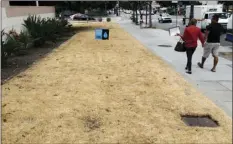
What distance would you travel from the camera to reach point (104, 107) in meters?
6.32

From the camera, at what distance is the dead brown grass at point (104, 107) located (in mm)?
5035

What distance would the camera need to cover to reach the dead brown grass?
198 inches

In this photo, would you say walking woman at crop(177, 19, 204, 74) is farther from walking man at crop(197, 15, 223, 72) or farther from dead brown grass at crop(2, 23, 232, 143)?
dead brown grass at crop(2, 23, 232, 143)

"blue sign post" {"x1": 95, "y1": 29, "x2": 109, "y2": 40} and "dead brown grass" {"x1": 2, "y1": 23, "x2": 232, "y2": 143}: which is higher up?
"blue sign post" {"x1": 95, "y1": 29, "x2": 109, "y2": 40}

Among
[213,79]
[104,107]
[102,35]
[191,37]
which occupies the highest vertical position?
[191,37]

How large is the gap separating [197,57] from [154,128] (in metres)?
6.66

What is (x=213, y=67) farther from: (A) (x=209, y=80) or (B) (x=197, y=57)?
(B) (x=197, y=57)

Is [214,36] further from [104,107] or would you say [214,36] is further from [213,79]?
[104,107]

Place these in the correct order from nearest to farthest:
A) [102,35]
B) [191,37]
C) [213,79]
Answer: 1. [213,79]
2. [191,37]
3. [102,35]

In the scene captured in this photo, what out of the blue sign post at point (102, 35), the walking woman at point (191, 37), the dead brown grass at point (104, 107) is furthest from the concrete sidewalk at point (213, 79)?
the blue sign post at point (102, 35)

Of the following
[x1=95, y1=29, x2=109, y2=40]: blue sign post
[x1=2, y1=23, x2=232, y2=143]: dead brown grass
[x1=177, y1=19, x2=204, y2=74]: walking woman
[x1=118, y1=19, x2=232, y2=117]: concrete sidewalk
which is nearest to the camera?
[x1=2, y1=23, x2=232, y2=143]: dead brown grass

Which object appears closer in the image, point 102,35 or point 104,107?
point 104,107

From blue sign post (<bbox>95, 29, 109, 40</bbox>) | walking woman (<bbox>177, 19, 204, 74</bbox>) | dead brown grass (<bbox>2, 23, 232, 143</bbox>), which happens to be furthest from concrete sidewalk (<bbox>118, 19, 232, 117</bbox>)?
blue sign post (<bbox>95, 29, 109, 40</bbox>)

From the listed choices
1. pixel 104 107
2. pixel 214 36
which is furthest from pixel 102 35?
pixel 104 107
